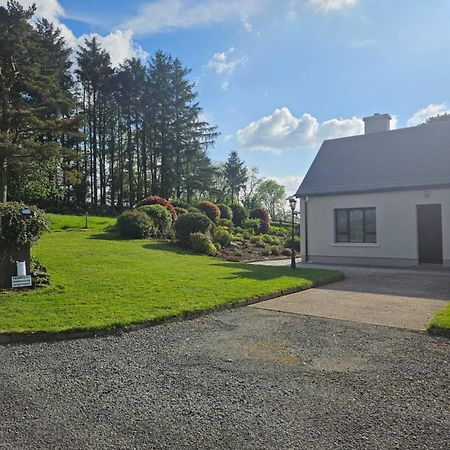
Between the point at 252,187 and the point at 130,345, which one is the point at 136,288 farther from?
the point at 252,187

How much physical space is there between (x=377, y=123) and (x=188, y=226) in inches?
420

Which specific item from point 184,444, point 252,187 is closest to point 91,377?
point 184,444

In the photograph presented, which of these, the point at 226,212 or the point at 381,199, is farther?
the point at 226,212

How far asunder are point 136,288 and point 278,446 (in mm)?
5960

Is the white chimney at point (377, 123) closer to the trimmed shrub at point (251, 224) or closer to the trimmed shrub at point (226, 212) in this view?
the trimmed shrub at point (251, 224)

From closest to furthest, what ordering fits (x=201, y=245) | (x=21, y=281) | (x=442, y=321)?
(x=442, y=321) → (x=21, y=281) → (x=201, y=245)

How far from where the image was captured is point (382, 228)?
49.5 ft

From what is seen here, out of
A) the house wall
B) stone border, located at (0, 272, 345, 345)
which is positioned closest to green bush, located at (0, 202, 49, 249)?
stone border, located at (0, 272, 345, 345)

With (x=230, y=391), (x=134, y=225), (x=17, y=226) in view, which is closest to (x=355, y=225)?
(x=134, y=225)

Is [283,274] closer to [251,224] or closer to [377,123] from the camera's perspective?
[377,123]

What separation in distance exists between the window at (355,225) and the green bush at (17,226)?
1223cm

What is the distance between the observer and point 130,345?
197 inches

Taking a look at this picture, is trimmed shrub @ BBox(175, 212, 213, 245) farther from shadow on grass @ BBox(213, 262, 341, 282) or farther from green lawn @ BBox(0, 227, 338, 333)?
shadow on grass @ BBox(213, 262, 341, 282)

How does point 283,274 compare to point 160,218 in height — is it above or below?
below
